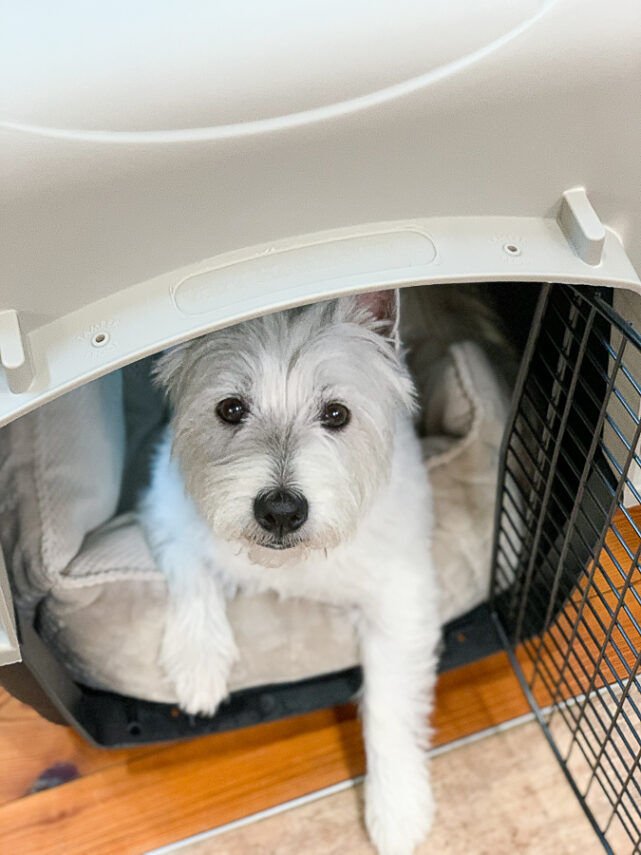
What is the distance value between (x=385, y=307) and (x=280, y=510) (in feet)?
1.01

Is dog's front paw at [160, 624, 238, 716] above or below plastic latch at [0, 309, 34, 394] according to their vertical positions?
below

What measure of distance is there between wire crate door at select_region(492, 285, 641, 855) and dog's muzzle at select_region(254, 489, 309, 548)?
1.23 ft

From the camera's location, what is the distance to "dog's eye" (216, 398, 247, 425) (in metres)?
1.19

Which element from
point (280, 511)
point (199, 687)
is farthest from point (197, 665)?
point (280, 511)

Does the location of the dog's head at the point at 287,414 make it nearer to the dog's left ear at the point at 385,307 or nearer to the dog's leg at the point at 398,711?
the dog's left ear at the point at 385,307

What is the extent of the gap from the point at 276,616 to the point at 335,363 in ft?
1.69

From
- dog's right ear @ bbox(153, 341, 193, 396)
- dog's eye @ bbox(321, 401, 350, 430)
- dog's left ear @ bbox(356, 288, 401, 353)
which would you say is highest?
dog's left ear @ bbox(356, 288, 401, 353)

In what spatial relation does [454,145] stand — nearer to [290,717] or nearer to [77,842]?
[290,717]

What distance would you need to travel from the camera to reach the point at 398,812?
139cm

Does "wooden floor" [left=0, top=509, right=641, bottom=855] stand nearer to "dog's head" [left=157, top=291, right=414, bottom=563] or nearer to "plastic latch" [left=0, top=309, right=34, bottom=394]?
"dog's head" [left=157, top=291, right=414, bottom=563]

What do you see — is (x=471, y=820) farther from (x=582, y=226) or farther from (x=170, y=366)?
(x=582, y=226)

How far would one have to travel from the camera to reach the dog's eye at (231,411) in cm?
119

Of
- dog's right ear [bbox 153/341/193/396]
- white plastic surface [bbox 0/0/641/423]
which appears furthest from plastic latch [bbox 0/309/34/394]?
dog's right ear [bbox 153/341/193/396]

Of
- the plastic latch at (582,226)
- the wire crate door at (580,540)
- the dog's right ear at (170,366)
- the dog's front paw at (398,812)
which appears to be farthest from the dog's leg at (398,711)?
the plastic latch at (582,226)
